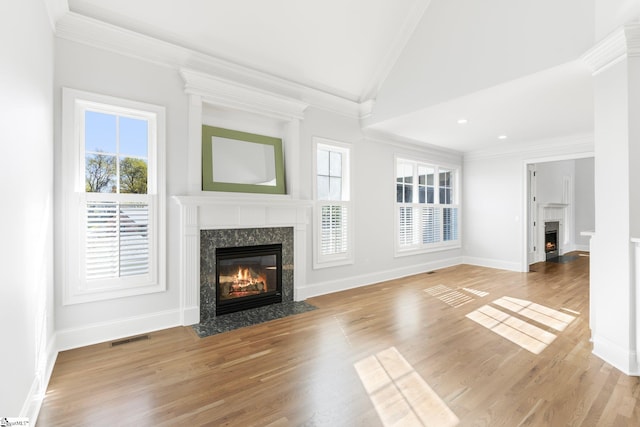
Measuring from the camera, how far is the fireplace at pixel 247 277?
3693 mm

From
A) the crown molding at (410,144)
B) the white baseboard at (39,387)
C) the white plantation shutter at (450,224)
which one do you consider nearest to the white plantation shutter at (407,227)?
the white plantation shutter at (450,224)

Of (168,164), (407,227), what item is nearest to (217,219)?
(168,164)

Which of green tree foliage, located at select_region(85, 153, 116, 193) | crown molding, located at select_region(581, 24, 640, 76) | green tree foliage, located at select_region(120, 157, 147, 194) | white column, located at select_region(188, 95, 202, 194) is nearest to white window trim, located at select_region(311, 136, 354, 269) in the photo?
white column, located at select_region(188, 95, 202, 194)

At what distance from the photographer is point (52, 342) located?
2615 millimetres

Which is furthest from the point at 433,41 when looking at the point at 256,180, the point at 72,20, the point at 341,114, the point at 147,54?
the point at 72,20

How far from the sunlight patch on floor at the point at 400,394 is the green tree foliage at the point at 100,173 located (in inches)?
115

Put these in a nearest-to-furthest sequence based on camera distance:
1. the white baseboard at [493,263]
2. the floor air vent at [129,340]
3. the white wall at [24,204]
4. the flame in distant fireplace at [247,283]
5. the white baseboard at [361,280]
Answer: the white wall at [24,204]
the floor air vent at [129,340]
the flame in distant fireplace at [247,283]
the white baseboard at [361,280]
the white baseboard at [493,263]

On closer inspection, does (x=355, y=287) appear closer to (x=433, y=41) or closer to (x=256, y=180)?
(x=256, y=180)

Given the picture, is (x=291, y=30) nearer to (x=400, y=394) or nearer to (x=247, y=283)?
(x=247, y=283)

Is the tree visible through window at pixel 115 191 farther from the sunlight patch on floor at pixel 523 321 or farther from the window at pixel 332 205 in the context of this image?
the sunlight patch on floor at pixel 523 321

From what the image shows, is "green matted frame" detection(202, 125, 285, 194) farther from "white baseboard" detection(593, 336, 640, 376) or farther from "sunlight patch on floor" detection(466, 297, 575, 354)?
"white baseboard" detection(593, 336, 640, 376)

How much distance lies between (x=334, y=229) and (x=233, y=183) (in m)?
1.77

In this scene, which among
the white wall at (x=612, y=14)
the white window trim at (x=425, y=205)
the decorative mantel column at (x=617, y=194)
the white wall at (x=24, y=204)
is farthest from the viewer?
the white window trim at (x=425, y=205)

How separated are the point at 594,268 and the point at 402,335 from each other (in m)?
1.83
